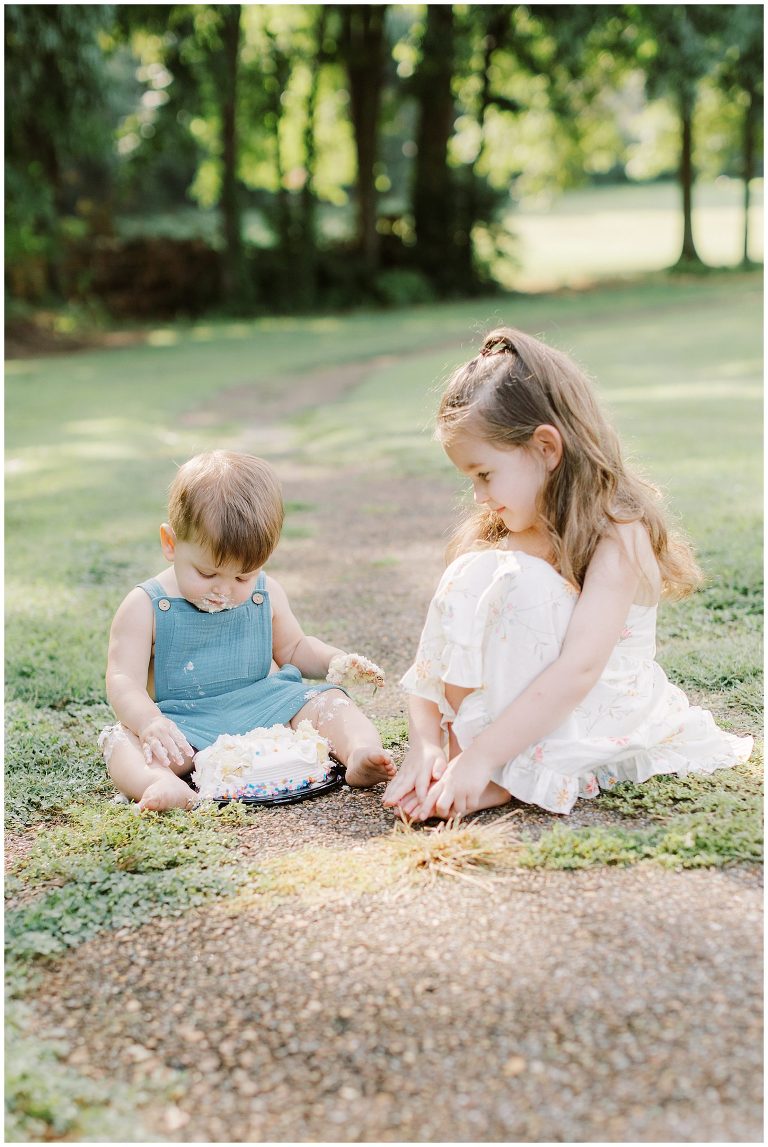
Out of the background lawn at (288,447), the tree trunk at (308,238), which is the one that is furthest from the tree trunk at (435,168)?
the background lawn at (288,447)

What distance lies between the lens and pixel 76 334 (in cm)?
1877

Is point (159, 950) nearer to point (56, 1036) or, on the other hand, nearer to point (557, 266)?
point (56, 1036)

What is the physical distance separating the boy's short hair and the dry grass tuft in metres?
0.82

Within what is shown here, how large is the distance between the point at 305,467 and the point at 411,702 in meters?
4.76

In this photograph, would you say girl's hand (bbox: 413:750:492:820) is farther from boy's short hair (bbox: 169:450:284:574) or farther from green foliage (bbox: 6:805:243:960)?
boy's short hair (bbox: 169:450:284:574)

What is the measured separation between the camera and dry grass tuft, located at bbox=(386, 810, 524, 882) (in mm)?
2275

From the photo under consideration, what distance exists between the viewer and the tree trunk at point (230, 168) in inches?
747

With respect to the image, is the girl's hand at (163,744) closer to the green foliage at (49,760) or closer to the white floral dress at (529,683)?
the green foliage at (49,760)

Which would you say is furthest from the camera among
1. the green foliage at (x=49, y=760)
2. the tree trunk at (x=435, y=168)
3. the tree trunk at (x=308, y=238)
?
the tree trunk at (x=435, y=168)

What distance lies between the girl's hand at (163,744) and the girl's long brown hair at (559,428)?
0.97 m

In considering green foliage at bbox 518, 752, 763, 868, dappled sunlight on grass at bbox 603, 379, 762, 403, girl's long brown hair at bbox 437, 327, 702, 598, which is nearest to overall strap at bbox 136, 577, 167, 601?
girl's long brown hair at bbox 437, 327, 702, 598

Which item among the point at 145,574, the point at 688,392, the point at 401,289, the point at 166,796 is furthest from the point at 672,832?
the point at 401,289

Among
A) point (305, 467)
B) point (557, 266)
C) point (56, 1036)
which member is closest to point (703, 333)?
point (305, 467)

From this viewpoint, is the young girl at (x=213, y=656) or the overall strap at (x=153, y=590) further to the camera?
the overall strap at (x=153, y=590)
